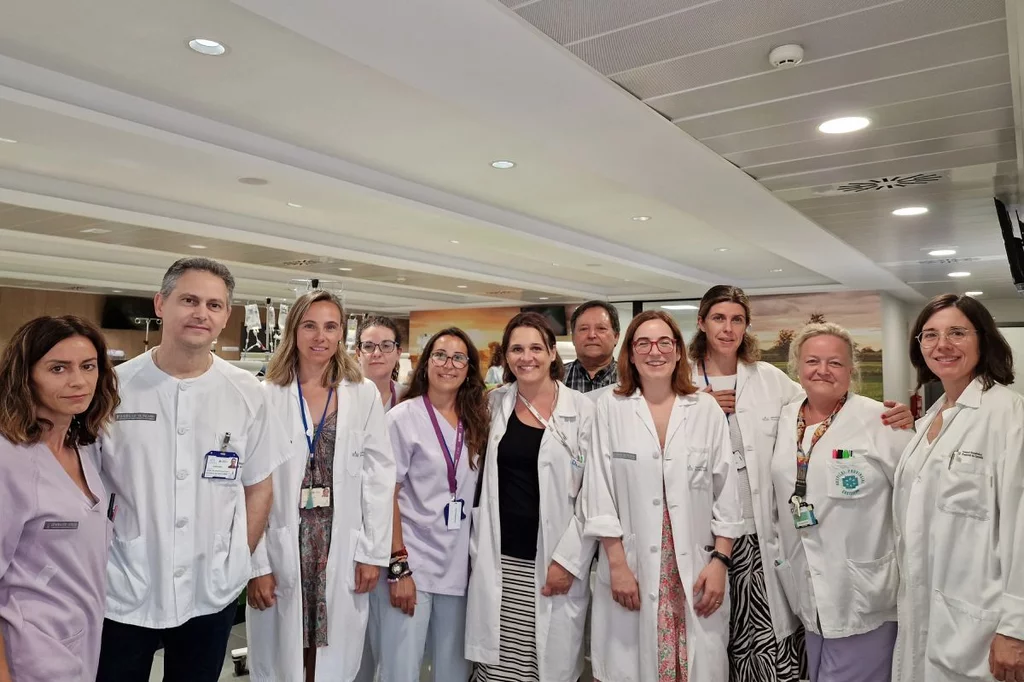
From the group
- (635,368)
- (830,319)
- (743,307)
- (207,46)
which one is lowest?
(635,368)

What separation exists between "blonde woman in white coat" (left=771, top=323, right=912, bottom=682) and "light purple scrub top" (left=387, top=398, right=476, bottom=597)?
1.20 meters

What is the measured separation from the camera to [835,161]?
175 inches

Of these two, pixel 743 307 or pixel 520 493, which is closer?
pixel 520 493

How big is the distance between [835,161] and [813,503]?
2.71 metres

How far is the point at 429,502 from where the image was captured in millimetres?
2717

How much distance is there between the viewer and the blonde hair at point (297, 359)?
2.58m

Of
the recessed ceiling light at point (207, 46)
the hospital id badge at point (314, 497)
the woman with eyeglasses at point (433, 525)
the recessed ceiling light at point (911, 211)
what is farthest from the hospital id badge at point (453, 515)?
the recessed ceiling light at point (911, 211)

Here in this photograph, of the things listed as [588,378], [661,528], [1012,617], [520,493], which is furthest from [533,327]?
[1012,617]

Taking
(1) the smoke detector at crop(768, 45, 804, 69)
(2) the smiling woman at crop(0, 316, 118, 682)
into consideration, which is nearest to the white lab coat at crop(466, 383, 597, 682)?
(2) the smiling woman at crop(0, 316, 118, 682)

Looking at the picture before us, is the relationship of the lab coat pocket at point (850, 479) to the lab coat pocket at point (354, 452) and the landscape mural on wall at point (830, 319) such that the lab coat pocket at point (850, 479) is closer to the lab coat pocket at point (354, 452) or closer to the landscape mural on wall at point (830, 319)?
the lab coat pocket at point (354, 452)

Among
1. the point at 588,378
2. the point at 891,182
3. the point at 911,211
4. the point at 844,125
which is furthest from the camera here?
the point at 911,211

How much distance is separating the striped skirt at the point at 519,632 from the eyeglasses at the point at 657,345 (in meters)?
0.90

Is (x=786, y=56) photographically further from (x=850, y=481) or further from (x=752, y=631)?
(x=752, y=631)

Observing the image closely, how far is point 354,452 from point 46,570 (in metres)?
1.01
